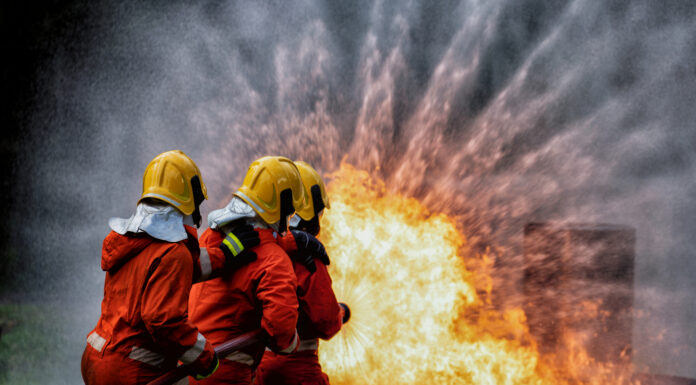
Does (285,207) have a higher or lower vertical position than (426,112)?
lower

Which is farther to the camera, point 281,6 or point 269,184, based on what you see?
point 281,6

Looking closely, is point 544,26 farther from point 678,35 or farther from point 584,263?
point 584,263

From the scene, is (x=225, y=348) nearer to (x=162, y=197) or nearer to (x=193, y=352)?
(x=193, y=352)

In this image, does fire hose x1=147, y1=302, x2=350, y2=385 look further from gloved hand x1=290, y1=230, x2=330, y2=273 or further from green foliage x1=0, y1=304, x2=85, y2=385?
green foliage x1=0, y1=304, x2=85, y2=385

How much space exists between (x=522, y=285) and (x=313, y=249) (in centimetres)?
454

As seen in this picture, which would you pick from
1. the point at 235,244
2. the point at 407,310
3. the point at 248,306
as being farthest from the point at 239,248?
the point at 407,310

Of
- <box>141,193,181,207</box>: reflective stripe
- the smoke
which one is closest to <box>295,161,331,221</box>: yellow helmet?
<box>141,193,181,207</box>: reflective stripe

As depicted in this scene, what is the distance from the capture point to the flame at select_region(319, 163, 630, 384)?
222 inches

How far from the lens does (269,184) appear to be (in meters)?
3.38

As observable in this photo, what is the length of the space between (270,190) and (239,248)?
20.2 inches

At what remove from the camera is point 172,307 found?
2486mm

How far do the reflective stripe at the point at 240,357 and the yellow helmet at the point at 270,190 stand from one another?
0.85m

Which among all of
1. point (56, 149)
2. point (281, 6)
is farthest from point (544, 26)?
point (56, 149)

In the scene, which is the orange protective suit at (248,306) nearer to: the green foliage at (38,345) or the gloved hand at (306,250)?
the gloved hand at (306,250)
